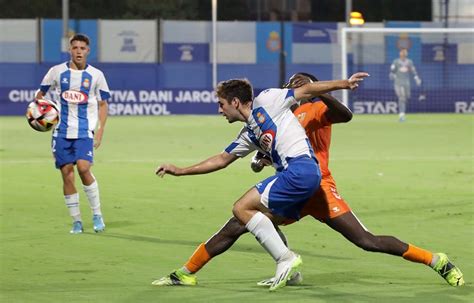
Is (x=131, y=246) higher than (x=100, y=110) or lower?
lower

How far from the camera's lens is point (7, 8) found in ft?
190

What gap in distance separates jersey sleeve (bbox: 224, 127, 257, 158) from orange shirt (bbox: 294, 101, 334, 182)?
533mm

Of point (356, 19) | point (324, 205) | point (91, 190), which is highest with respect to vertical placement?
point (356, 19)

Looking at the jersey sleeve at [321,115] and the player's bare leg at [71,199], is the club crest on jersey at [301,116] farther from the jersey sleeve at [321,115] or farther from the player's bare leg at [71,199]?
the player's bare leg at [71,199]

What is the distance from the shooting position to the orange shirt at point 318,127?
407 inches

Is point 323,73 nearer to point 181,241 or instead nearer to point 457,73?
point 457,73

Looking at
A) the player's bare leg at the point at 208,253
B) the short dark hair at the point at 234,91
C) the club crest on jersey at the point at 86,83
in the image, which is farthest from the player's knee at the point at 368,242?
the club crest on jersey at the point at 86,83

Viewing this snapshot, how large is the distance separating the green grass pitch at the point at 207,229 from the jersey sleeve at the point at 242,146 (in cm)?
106

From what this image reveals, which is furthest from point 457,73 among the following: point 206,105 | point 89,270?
point 89,270

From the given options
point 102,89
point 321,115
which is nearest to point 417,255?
point 321,115

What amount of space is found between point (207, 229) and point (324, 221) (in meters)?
4.27

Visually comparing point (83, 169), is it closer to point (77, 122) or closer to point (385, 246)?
point (77, 122)

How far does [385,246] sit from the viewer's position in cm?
1002

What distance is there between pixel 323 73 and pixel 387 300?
37586mm
